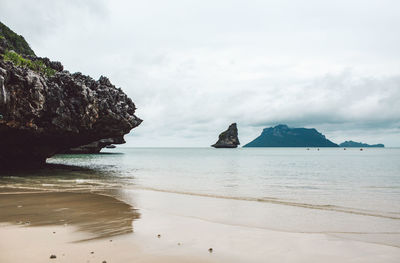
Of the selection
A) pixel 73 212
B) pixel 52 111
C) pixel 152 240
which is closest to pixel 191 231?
pixel 152 240

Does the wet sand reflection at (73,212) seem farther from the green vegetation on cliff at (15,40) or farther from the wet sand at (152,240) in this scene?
the green vegetation on cliff at (15,40)

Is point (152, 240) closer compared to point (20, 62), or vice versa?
point (152, 240)

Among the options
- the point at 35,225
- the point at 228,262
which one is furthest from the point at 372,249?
the point at 35,225

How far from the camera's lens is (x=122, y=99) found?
126 ft

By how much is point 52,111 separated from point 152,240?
25.1 metres

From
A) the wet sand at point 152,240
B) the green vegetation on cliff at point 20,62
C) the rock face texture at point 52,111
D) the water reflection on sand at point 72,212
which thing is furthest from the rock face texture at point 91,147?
the wet sand at point 152,240

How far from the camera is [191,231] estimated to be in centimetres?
855

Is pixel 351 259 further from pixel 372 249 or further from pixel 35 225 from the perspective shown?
pixel 35 225

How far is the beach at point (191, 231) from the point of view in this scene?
21.2 ft

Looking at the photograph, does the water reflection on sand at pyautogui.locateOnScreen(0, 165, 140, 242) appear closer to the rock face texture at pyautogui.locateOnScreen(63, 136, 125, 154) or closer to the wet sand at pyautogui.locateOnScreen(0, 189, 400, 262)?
the wet sand at pyautogui.locateOnScreen(0, 189, 400, 262)

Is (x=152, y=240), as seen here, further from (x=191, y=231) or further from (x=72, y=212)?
(x=72, y=212)

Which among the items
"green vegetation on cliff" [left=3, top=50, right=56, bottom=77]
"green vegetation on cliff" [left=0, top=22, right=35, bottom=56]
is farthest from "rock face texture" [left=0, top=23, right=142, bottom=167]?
"green vegetation on cliff" [left=0, top=22, right=35, bottom=56]

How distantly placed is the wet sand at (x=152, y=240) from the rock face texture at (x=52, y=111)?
1432 cm

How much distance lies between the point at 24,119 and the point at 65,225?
62.0 ft
